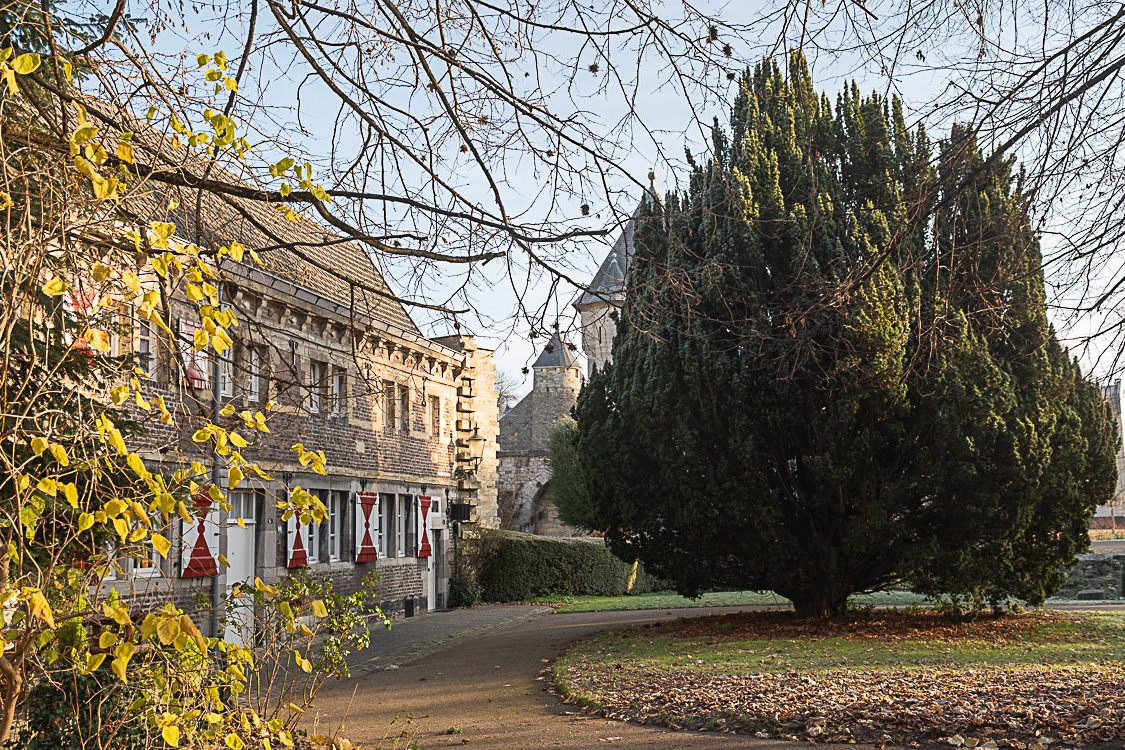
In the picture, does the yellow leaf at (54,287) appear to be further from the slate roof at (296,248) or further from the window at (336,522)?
the window at (336,522)

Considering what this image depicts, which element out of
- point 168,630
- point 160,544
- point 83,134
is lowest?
point 168,630

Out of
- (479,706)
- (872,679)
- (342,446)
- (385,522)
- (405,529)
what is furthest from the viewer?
(405,529)

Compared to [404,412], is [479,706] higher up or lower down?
lower down

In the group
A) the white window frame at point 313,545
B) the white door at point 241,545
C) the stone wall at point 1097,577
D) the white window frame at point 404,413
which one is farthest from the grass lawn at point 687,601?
the white door at point 241,545

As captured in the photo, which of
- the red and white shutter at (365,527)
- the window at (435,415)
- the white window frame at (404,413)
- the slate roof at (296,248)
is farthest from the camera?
the window at (435,415)

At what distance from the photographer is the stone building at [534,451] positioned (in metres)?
41.2

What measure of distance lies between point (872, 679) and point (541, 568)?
1700 centimetres

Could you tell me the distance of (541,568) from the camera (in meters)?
25.8

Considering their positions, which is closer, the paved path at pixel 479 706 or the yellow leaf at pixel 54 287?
the yellow leaf at pixel 54 287

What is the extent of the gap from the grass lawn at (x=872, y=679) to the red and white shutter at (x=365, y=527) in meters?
5.65

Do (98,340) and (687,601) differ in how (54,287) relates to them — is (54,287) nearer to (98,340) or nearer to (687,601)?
(98,340)

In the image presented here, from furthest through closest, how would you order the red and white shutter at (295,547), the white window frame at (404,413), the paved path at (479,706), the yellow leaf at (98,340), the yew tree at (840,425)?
1. the white window frame at (404,413)
2. the red and white shutter at (295,547)
3. the yew tree at (840,425)
4. the paved path at (479,706)
5. the yellow leaf at (98,340)

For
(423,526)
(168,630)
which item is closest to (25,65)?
(168,630)

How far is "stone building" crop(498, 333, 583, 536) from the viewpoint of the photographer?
41.2 metres
